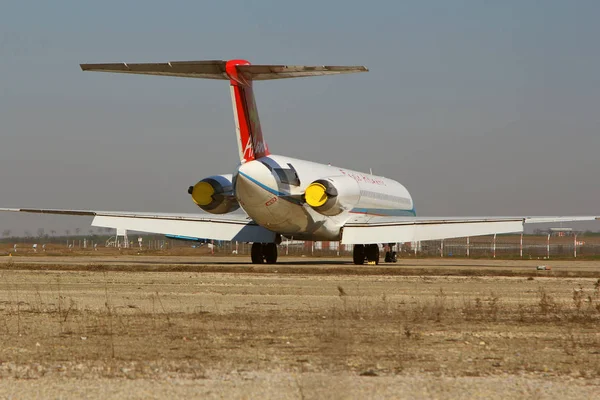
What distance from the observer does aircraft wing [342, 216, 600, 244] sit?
35.4 metres

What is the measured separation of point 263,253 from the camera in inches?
1555

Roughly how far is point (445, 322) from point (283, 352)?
403 centimetres

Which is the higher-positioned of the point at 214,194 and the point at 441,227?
the point at 214,194

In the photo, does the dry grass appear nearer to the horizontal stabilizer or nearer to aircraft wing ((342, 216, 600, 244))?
the horizontal stabilizer

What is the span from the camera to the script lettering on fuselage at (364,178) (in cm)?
4171

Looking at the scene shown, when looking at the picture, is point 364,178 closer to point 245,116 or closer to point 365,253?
point 365,253

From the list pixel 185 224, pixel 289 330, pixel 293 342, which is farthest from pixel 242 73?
pixel 293 342

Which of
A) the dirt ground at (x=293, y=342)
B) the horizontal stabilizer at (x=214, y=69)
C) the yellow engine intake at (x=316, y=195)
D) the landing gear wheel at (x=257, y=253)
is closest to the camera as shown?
the dirt ground at (x=293, y=342)

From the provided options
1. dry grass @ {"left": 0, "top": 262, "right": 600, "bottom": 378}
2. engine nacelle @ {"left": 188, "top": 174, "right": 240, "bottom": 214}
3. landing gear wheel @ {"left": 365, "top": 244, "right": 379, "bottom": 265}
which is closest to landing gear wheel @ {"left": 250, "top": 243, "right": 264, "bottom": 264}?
engine nacelle @ {"left": 188, "top": 174, "right": 240, "bottom": 214}

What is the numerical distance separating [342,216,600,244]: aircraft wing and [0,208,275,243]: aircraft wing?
4.15 m

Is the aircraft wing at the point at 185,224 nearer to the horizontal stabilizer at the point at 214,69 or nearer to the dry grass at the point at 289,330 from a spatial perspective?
the horizontal stabilizer at the point at 214,69

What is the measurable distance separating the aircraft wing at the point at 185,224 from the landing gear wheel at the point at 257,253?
0.57 metres

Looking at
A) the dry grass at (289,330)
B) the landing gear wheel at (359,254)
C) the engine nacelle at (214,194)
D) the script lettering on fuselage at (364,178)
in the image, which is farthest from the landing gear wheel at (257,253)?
the dry grass at (289,330)

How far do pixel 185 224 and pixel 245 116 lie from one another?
580 cm
